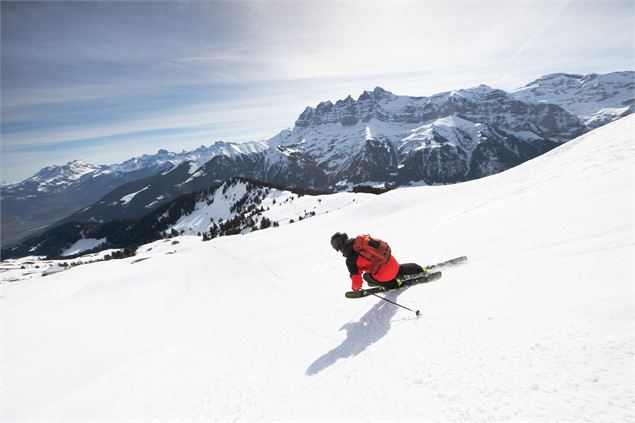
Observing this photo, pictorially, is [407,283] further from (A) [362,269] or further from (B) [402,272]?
(A) [362,269]

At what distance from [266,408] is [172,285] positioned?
20943 mm

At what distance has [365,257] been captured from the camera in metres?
9.50

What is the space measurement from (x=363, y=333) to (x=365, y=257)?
86.3 inches

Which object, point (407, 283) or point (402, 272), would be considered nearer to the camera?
point (407, 283)

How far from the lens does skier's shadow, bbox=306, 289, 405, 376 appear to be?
830cm

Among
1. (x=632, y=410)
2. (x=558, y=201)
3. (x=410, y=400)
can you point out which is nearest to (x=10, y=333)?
(x=410, y=400)

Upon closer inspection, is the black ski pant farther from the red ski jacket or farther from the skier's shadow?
the skier's shadow

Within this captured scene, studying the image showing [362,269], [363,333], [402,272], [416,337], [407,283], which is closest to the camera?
[416,337]

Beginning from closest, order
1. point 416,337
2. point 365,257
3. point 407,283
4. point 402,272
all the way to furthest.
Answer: point 416,337
point 365,257
point 407,283
point 402,272

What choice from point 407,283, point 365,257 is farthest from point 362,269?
point 407,283

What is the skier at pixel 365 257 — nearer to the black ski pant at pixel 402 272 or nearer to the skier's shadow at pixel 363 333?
the black ski pant at pixel 402 272

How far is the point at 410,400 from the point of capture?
5.85 meters

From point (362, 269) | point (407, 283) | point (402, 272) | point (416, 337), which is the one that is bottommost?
point (416, 337)

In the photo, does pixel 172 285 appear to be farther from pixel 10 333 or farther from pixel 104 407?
pixel 104 407
